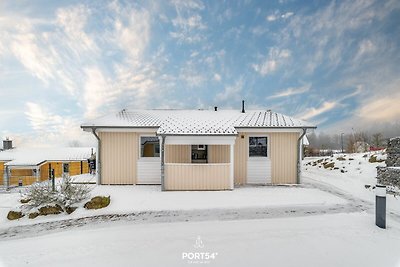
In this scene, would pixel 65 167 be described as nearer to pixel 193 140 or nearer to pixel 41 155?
pixel 41 155

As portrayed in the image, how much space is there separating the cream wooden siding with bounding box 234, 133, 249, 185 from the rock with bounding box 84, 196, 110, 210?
6070mm

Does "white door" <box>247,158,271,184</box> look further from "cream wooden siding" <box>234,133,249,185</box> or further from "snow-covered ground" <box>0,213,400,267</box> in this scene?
"snow-covered ground" <box>0,213,400,267</box>

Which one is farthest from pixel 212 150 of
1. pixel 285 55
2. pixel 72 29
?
pixel 72 29

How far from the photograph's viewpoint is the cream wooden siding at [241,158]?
34.6 feet

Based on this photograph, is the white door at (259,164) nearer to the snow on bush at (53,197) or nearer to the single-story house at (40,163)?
the snow on bush at (53,197)

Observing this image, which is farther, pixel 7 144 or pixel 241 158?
pixel 7 144

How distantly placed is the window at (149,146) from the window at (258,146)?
470cm

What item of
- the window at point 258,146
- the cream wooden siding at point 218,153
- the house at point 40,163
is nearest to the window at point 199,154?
the cream wooden siding at point 218,153

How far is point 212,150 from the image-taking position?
10492 mm

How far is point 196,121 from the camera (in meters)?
10.6

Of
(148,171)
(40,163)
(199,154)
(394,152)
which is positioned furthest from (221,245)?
(40,163)

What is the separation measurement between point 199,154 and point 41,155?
20842 millimetres

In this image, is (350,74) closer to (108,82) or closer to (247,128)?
(247,128)

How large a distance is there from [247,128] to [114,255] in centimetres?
786
